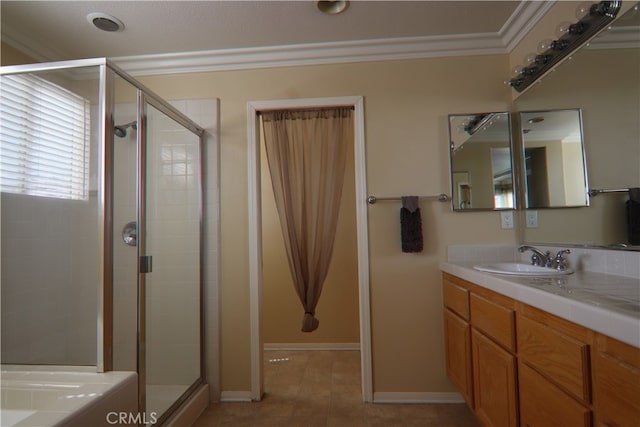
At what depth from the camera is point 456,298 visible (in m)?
2.04

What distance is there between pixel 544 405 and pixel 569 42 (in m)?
1.68

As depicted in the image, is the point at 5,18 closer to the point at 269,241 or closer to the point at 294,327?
the point at 269,241

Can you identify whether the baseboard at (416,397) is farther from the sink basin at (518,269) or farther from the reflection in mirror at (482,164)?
the reflection in mirror at (482,164)

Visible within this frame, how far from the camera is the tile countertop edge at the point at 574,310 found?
82cm

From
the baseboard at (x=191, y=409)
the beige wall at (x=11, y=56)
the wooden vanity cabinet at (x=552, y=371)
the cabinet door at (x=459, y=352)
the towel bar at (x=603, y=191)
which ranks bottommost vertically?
the baseboard at (x=191, y=409)

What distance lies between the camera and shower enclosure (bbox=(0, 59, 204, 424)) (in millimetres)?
1515

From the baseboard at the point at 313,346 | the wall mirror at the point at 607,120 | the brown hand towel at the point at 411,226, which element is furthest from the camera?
the baseboard at the point at 313,346

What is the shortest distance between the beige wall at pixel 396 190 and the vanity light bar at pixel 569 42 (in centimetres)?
29

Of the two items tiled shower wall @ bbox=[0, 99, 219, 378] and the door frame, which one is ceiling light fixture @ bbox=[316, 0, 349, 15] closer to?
the door frame

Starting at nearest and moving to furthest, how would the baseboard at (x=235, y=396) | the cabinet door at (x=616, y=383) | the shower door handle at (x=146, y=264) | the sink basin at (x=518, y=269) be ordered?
the cabinet door at (x=616, y=383) → the sink basin at (x=518, y=269) → the shower door handle at (x=146, y=264) → the baseboard at (x=235, y=396)

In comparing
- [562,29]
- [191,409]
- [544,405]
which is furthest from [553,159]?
[191,409]

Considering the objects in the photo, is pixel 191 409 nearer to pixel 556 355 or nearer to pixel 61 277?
pixel 61 277

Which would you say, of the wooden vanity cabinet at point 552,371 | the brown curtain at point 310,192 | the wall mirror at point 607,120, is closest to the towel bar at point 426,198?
the brown curtain at point 310,192

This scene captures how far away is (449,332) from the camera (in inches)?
85.8
